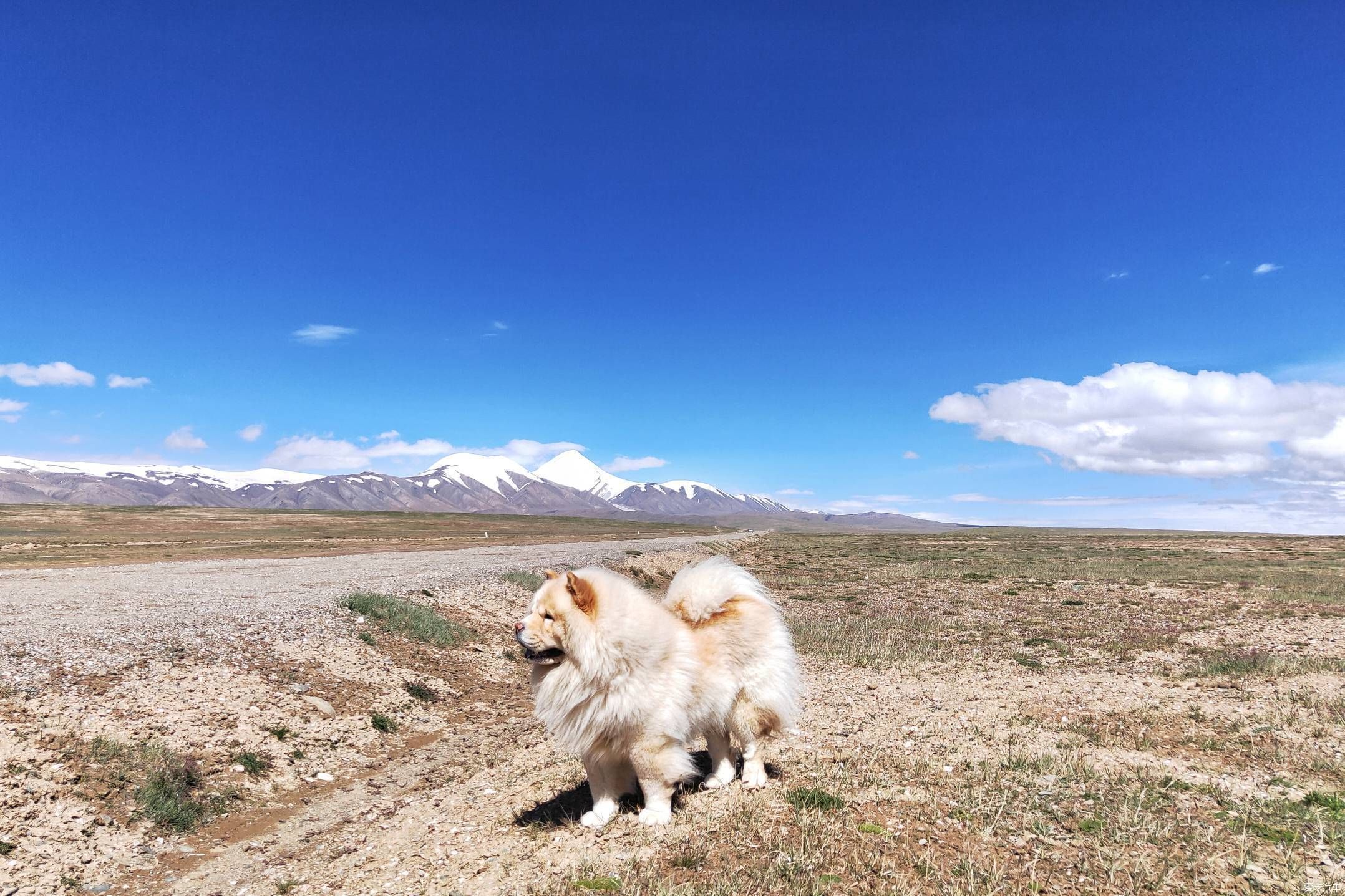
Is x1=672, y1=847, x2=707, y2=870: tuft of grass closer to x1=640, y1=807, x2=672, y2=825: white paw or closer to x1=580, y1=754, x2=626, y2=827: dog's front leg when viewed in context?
x1=640, y1=807, x2=672, y2=825: white paw

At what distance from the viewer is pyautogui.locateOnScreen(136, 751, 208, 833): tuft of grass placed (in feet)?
26.9

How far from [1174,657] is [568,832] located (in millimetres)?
18402

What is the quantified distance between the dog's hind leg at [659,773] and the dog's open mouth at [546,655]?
119 centimetres

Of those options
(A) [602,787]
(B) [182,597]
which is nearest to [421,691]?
(A) [602,787]

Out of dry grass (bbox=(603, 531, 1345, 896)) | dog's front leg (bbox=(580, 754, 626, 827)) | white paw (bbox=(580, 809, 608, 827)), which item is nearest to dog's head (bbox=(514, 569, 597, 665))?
dog's front leg (bbox=(580, 754, 626, 827))

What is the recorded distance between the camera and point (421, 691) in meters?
14.2

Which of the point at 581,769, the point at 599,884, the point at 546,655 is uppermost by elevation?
the point at 546,655

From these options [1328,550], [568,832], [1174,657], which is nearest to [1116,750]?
[568,832]

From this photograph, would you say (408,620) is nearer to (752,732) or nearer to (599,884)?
(752,732)

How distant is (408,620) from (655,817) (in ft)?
44.6

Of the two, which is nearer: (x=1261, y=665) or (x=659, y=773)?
(x=659, y=773)

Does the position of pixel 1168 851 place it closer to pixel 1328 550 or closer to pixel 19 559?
pixel 19 559

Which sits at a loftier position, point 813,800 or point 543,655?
point 543,655

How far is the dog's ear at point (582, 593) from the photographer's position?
20.5 feet
